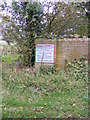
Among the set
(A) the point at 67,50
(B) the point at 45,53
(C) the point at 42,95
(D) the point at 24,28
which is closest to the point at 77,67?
(A) the point at 67,50

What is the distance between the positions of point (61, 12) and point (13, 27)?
163 centimetres

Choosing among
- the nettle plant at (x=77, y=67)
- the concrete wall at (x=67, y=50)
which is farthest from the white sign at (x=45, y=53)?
the nettle plant at (x=77, y=67)

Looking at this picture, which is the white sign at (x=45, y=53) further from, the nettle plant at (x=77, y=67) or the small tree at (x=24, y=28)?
the nettle plant at (x=77, y=67)

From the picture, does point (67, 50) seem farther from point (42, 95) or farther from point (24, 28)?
point (42, 95)

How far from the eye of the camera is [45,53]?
173 inches

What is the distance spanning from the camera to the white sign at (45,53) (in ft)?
14.4

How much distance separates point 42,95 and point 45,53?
174 centimetres

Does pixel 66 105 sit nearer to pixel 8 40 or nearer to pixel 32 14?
pixel 8 40

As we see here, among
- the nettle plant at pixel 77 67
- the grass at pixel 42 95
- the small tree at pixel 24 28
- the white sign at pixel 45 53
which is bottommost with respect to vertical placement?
the grass at pixel 42 95

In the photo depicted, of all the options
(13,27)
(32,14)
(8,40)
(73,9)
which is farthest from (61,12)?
(8,40)

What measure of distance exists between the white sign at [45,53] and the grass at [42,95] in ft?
2.11

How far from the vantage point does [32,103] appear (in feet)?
8.38

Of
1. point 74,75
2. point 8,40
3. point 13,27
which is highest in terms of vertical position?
point 13,27

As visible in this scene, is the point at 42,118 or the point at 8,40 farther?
the point at 8,40
